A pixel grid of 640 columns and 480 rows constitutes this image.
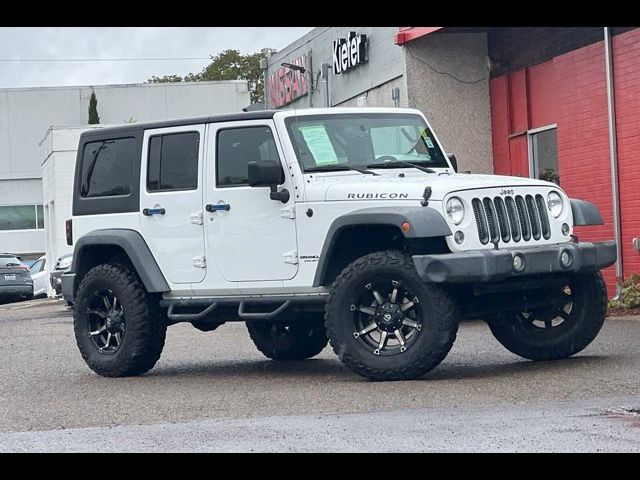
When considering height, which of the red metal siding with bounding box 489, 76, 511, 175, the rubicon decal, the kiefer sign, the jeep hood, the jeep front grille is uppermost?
the kiefer sign

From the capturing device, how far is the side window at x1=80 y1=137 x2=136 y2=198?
1268 centimetres

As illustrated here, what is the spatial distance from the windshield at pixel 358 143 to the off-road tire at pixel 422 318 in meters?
1.14

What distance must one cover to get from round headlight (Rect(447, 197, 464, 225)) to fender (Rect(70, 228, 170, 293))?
282 centimetres

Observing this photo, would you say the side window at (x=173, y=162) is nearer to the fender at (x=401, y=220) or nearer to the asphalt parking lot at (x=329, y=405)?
the asphalt parking lot at (x=329, y=405)

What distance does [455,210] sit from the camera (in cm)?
1048

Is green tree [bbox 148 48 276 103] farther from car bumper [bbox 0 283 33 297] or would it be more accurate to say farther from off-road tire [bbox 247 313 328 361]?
off-road tire [bbox 247 313 328 361]

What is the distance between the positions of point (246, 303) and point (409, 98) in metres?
12.0

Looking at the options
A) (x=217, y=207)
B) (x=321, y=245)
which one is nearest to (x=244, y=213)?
(x=217, y=207)

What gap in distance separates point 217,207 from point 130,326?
128cm

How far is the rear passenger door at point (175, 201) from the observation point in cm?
1203

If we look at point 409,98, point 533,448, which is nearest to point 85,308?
point 533,448

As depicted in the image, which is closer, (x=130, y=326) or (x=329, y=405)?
(x=329, y=405)

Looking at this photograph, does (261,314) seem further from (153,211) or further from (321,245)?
(153,211)

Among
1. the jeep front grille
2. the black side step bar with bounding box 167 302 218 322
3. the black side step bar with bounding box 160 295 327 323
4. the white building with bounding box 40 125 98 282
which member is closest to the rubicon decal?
the jeep front grille
